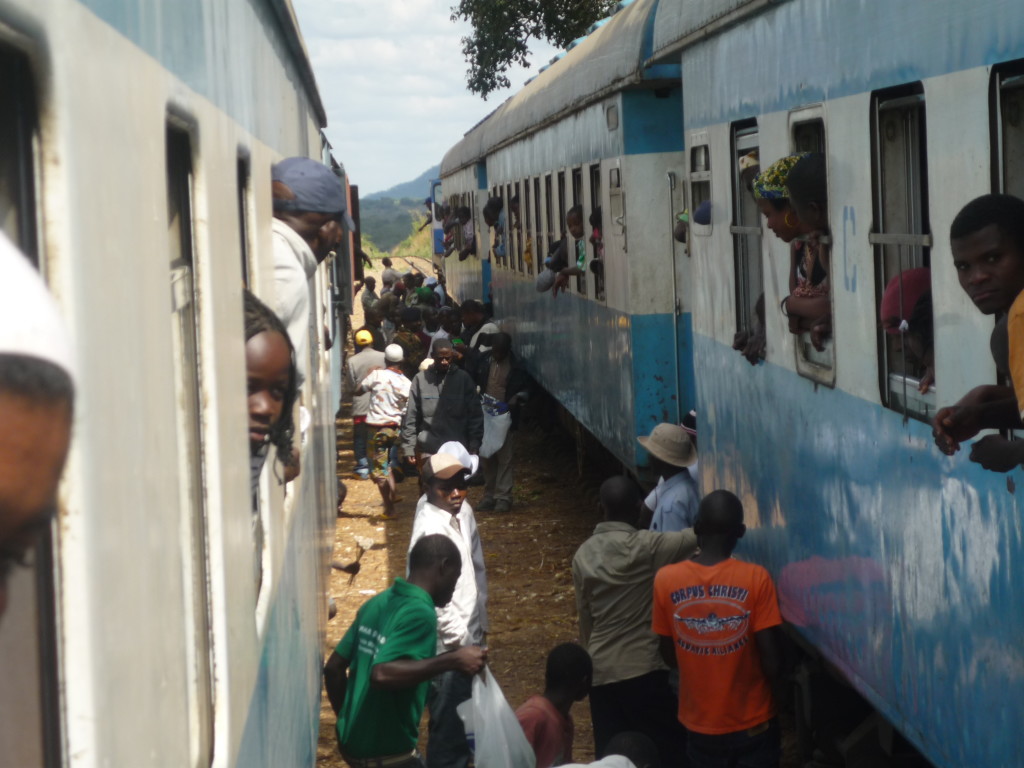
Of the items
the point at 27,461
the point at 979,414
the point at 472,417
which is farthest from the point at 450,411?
the point at 27,461

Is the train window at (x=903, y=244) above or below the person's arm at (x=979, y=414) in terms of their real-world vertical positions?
above

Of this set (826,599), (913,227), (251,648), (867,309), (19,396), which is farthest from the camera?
(826,599)

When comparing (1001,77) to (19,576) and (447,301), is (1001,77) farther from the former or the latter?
(447,301)

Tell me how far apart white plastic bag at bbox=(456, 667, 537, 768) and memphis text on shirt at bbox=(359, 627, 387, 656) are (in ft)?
1.08

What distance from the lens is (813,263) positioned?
4.73 metres

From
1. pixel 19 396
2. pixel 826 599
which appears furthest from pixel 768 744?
pixel 19 396

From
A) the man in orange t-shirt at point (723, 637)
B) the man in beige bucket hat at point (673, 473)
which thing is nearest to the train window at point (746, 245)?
the man in beige bucket hat at point (673, 473)

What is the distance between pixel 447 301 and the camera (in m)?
21.8

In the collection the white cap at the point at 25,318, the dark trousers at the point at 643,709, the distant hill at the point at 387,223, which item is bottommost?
the dark trousers at the point at 643,709

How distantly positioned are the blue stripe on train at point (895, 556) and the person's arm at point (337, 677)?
1572 millimetres

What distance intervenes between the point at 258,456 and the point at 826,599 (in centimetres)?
238

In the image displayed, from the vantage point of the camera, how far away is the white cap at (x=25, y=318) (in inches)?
24.3

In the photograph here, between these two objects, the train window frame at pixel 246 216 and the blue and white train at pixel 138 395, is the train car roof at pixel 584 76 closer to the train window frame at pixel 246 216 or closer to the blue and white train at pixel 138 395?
the train window frame at pixel 246 216

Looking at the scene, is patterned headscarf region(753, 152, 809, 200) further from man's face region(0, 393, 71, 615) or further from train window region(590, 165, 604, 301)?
train window region(590, 165, 604, 301)
